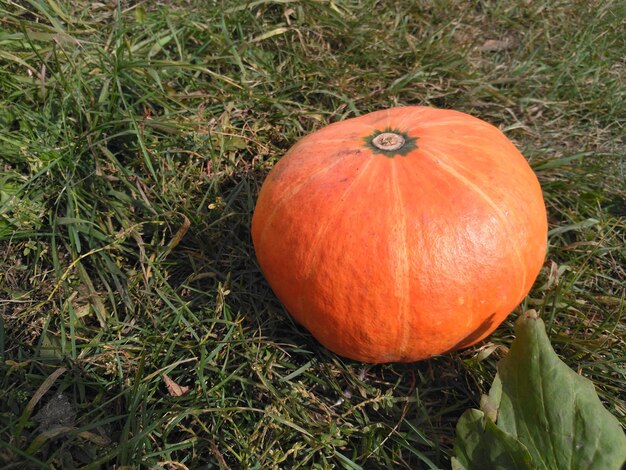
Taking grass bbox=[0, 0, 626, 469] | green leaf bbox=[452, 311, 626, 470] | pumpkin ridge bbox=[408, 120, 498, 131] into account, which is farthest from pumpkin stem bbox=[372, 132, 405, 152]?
grass bbox=[0, 0, 626, 469]

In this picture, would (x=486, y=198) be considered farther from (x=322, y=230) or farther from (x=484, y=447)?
(x=484, y=447)

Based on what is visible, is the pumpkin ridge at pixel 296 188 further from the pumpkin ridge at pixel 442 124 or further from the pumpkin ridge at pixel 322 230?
the pumpkin ridge at pixel 442 124

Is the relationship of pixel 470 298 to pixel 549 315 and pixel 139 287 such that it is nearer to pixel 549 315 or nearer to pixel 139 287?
pixel 549 315

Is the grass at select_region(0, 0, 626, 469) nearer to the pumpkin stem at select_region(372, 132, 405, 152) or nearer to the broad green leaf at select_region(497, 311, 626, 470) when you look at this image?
the broad green leaf at select_region(497, 311, 626, 470)

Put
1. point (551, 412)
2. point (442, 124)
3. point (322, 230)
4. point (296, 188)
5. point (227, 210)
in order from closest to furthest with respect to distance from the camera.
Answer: point (551, 412) < point (322, 230) < point (296, 188) < point (442, 124) < point (227, 210)

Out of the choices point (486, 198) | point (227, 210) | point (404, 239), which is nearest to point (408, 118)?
point (486, 198)

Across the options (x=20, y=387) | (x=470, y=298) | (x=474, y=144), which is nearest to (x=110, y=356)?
(x=20, y=387)
